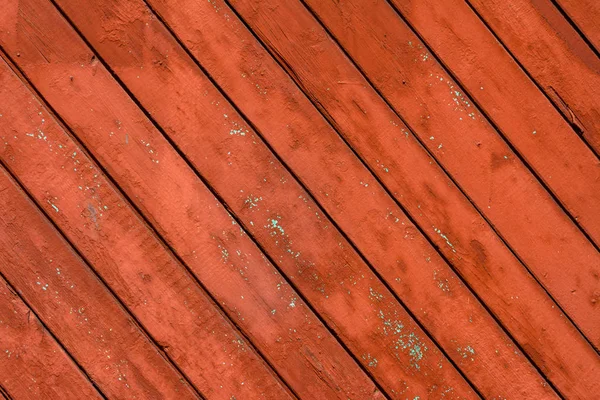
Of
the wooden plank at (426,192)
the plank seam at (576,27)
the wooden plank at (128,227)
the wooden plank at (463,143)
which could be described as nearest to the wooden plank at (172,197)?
the wooden plank at (128,227)

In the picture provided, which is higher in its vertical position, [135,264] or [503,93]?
[135,264]

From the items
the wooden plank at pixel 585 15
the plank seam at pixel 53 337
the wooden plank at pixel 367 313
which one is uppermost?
the plank seam at pixel 53 337

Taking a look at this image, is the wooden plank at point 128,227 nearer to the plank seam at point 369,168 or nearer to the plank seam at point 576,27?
the plank seam at point 369,168

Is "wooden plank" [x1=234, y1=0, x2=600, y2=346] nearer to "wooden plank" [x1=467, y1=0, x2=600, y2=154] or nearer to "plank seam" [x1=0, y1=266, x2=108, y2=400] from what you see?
"wooden plank" [x1=467, y1=0, x2=600, y2=154]

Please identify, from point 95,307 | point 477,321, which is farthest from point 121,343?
point 477,321

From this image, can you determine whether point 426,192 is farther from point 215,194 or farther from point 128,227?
point 128,227

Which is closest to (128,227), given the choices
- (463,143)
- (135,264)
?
(135,264)
